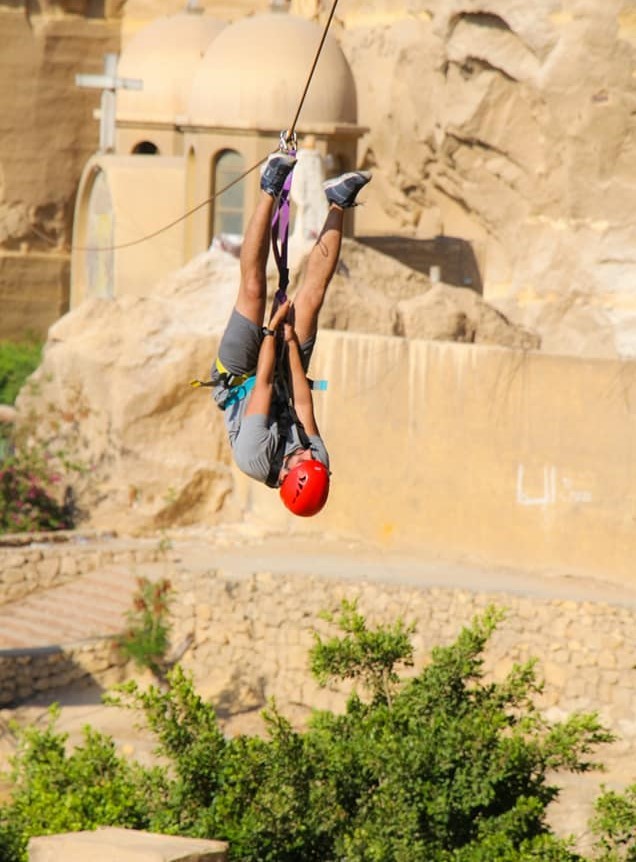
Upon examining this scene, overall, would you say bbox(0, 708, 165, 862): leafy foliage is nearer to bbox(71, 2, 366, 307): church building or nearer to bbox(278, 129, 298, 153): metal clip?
bbox(278, 129, 298, 153): metal clip

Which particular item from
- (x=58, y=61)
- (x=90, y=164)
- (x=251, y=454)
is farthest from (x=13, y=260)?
(x=251, y=454)

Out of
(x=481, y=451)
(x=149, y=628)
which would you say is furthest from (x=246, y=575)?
(x=481, y=451)

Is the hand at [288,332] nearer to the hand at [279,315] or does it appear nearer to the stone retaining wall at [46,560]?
the hand at [279,315]

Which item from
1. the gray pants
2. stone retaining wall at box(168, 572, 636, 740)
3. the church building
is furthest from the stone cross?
the gray pants

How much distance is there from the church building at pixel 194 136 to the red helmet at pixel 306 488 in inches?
663

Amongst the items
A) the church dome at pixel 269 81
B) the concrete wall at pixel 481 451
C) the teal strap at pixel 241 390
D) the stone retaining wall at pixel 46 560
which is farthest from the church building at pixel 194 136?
the teal strap at pixel 241 390

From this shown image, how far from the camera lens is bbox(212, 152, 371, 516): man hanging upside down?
395 inches

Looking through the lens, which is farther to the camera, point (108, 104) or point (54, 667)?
point (108, 104)

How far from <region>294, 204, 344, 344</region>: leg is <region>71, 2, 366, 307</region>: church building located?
1612 cm

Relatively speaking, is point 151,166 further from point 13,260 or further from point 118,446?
point 13,260

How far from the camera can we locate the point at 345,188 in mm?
10461

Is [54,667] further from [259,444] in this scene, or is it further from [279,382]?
[259,444]

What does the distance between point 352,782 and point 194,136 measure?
1547 cm

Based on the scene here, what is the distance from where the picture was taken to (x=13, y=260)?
117 feet
